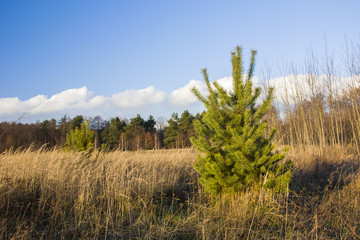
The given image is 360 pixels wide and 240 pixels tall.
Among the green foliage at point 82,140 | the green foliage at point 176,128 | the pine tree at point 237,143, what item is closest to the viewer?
the pine tree at point 237,143

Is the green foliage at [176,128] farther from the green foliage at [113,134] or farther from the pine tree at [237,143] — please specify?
the pine tree at [237,143]

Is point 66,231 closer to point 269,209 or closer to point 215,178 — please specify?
point 215,178

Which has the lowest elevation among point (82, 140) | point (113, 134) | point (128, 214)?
point (128, 214)

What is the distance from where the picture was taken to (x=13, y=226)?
10.4ft

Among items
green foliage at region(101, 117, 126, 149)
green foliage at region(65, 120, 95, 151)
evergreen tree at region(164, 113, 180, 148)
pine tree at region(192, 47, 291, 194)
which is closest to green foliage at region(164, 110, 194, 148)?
evergreen tree at region(164, 113, 180, 148)

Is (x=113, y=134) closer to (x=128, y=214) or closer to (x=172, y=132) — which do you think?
(x=172, y=132)

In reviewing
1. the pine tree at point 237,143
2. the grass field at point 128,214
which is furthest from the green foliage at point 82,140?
the pine tree at point 237,143

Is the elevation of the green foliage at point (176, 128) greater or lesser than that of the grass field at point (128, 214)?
greater

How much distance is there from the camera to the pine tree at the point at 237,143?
3.84 meters

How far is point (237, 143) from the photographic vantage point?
3.94 meters

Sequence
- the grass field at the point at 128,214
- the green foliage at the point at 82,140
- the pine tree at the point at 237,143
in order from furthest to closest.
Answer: the green foliage at the point at 82,140, the pine tree at the point at 237,143, the grass field at the point at 128,214

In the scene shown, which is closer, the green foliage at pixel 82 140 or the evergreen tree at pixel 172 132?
the green foliage at pixel 82 140

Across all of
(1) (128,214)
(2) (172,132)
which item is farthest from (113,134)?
(1) (128,214)

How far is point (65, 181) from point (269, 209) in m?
3.38
